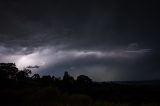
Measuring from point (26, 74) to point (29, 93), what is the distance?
42699 mm

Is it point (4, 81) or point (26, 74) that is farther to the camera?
point (26, 74)

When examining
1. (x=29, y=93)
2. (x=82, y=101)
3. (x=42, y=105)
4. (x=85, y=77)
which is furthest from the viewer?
(x=85, y=77)

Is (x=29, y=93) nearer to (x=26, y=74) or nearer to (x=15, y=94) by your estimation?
(x=15, y=94)

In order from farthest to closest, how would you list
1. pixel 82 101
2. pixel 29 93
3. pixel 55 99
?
pixel 29 93
pixel 55 99
pixel 82 101

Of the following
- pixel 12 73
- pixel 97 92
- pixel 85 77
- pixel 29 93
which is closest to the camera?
pixel 29 93

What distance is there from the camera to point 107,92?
60156mm

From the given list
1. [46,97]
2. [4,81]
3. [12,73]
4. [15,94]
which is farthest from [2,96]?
[12,73]

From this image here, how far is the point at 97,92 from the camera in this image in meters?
58.4

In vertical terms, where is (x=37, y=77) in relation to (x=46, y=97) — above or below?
above

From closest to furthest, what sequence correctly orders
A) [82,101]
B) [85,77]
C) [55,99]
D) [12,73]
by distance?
[82,101], [55,99], [12,73], [85,77]

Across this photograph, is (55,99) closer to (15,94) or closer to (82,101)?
(82,101)

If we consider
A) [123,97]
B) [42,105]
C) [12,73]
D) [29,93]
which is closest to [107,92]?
[123,97]

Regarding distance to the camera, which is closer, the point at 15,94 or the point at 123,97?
the point at 15,94

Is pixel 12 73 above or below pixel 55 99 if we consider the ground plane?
above
